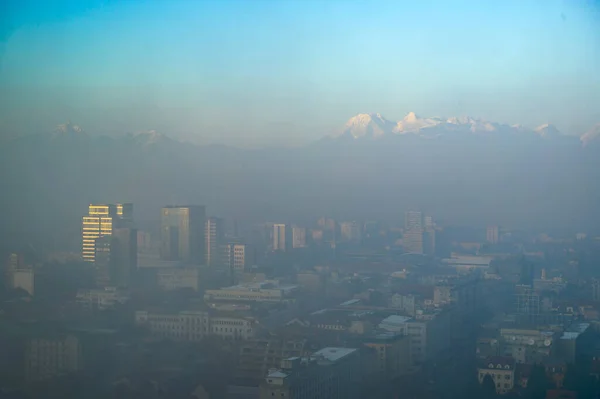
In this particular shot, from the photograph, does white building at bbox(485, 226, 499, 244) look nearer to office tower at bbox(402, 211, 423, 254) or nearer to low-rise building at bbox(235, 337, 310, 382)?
office tower at bbox(402, 211, 423, 254)

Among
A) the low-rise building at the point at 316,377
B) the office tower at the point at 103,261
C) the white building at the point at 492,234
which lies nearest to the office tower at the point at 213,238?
the office tower at the point at 103,261

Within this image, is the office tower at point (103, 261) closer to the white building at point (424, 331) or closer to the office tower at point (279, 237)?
the office tower at point (279, 237)

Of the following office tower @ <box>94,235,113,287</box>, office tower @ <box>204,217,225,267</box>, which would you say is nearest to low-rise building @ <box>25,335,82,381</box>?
office tower @ <box>94,235,113,287</box>

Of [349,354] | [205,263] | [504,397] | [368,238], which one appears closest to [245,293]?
[205,263]

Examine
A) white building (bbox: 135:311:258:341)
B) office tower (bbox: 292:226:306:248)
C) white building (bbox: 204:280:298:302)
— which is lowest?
white building (bbox: 135:311:258:341)

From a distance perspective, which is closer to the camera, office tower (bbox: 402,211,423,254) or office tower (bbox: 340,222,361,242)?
office tower (bbox: 402,211,423,254)
